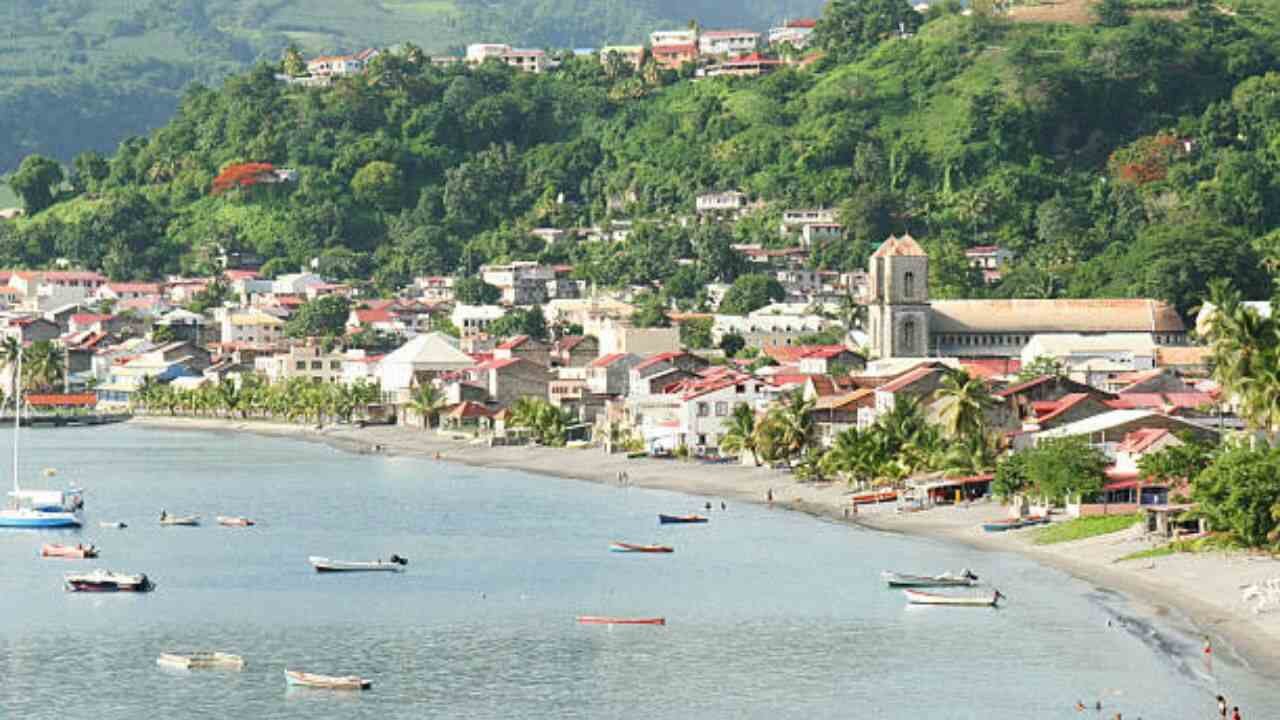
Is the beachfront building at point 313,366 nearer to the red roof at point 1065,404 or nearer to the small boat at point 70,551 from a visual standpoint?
the red roof at point 1065,404

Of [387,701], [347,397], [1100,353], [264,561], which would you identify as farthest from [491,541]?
[347,397]

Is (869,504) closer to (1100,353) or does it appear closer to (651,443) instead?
(651,443)

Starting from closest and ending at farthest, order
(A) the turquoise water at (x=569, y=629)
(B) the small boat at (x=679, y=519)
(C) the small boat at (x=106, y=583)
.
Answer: (A) the turquoise water at (x=569, y=629), (C) the small boat at (x=106, y=583), (B) the small boat at (x=679, y=519)

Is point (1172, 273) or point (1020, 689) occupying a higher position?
point (1172, 273)

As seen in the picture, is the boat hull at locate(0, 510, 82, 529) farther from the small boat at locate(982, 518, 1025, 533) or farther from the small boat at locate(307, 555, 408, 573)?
the small boat at locate(982, 518, 1025, 533)

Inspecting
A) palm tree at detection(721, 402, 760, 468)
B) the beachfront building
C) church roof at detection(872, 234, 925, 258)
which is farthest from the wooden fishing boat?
the beachfront building

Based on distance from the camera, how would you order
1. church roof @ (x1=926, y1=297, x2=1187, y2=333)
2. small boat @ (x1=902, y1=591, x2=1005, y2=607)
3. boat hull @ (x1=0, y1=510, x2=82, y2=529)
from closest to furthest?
small boat @ (x1=902, y1=591, x2=1005, y2=607) < boat hull @ (x1=0, y1=510, x2=82, y2=529) < church roof @ (x1=926, y1=297, x2=1187, y2=333)

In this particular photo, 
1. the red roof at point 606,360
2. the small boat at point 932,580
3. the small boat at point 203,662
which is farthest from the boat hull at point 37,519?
the red roof at point 606,360
